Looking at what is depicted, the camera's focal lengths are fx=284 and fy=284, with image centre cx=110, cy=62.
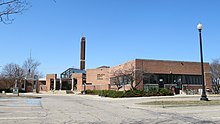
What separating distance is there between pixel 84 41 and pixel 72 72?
16948mm

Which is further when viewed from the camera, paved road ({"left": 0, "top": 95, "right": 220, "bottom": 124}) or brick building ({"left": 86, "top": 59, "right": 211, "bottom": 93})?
brick building ({"left": 86, "top": 59, "right": 211, "bottom": 93})

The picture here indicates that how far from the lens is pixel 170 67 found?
189ft

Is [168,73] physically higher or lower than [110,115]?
higher

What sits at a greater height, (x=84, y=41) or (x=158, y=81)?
(x=84, y=41)

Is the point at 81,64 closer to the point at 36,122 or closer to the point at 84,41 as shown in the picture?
the point at 84,41

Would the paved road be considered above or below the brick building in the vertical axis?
below

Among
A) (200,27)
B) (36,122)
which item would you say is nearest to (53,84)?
(200,27)

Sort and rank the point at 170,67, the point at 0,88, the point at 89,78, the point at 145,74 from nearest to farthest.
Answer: the point at 145,74 → the point at 170,67 → the point at 0,88 → the point at 89,78

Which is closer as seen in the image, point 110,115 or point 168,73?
point 110,115

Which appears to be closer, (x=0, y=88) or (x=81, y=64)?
(x=0, y=88)

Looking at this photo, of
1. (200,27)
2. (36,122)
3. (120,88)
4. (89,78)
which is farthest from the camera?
(89,78)

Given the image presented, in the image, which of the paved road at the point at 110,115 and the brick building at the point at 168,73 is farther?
the brick building at the point at 168,73

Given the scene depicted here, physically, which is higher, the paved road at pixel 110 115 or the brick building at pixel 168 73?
the brick building at pixel 168 73

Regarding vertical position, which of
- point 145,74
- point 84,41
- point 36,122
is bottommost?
point 36,122
